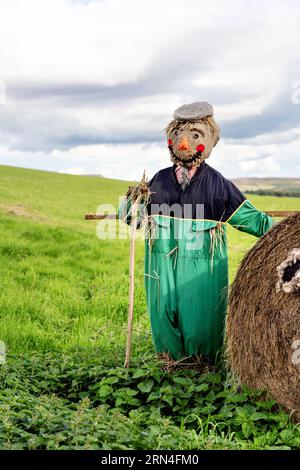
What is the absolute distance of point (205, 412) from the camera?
4.59m

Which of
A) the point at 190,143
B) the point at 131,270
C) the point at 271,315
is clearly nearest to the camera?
the point at 271,315

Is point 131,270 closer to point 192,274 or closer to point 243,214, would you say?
point 192,274

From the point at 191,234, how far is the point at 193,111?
1041mm

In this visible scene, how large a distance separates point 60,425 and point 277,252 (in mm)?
1927

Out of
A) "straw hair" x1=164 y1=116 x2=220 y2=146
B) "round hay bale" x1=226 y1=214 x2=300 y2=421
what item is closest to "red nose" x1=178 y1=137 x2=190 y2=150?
"straw hair" x1=164 y1=116 x2=220 y2=146


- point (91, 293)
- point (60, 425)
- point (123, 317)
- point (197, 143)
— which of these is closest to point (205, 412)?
point (60, 425)

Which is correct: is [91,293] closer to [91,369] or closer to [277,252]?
[91,369]

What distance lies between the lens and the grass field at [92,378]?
12.5 ft

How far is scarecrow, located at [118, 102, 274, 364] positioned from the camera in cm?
530

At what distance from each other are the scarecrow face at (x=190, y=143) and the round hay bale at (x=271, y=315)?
1036 mm

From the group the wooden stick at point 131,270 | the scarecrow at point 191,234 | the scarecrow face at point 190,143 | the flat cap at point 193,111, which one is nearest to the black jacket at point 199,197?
the scarecrow at point 191,234

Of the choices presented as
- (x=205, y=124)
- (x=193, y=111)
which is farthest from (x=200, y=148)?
(x=193, y=111)

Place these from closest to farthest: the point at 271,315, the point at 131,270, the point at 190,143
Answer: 1. the point at 271,315
2. the point at 131,270
3. the point at 190,143

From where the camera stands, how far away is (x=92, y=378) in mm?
5426
